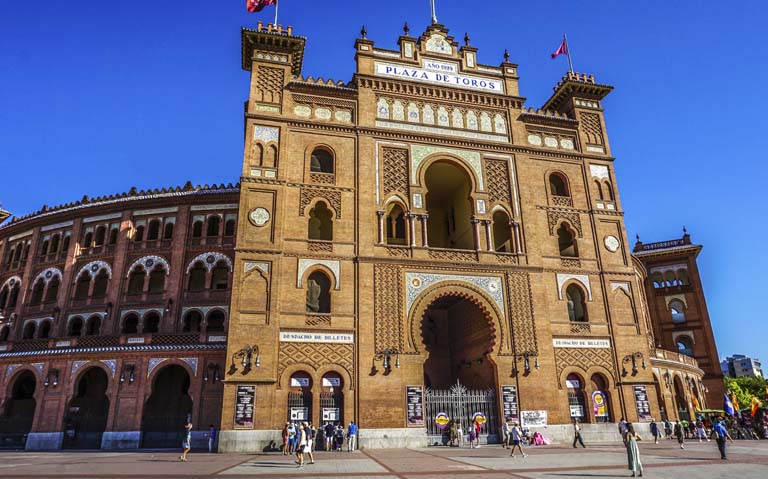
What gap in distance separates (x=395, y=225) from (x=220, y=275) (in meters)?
12.0

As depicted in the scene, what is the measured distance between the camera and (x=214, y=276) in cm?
3203

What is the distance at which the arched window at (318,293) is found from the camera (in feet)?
76.8

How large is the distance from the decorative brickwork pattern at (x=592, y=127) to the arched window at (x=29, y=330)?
36744 millimetres

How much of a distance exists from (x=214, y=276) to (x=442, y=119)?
17193 millimetres

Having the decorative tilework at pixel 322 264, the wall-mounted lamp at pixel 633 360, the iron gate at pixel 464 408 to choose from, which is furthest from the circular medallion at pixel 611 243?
the decorative tilework at pixel 322 264

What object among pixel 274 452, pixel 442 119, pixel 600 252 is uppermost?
pixel 442 119

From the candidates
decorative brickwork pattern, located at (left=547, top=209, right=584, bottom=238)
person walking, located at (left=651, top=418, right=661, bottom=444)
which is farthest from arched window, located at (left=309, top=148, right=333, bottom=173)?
person walking, located at (left=651, top=418, right=661, bottom=444)

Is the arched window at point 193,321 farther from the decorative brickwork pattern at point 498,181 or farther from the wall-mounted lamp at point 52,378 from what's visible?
the decorative brickwork pattern at point 498,181

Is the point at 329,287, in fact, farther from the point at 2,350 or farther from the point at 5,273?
the point at 5,273

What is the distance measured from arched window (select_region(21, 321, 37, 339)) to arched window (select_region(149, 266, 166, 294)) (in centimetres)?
823

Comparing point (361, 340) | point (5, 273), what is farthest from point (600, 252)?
A: point (5, 273)

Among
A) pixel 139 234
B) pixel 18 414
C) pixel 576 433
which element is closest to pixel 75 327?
pixel 18 414

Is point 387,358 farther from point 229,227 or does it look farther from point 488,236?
point 229,227

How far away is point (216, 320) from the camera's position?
31250 mm
